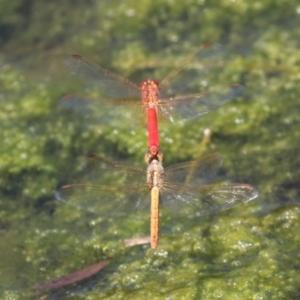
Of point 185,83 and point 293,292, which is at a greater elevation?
point 185,83

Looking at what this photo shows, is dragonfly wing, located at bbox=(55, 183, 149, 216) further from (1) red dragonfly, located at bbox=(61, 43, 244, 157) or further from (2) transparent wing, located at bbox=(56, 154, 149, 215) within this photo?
(1) red dragonfly, located at bbox=(61, 43, 244, 157)

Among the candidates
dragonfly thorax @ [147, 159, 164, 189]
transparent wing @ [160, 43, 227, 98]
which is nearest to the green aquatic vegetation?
transparent wing @ [160, 43, 227, 98]

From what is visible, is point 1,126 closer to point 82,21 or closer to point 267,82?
point 82,21

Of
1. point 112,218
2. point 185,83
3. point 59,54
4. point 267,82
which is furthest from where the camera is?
point 59,54

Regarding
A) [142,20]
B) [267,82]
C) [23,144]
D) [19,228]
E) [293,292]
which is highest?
Answer: [142,20]

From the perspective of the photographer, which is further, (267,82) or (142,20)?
(142,20)

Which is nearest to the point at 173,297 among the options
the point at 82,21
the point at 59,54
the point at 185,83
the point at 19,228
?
the point at 19,228

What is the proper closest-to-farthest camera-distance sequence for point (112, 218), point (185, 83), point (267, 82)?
1. point (112, 218)
2. point (185, 83)
3. point (267, 82)
